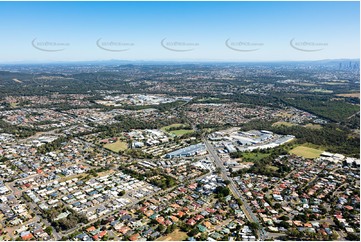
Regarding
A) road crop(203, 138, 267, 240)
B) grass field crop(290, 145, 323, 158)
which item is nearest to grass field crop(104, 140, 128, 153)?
road crop(203, 138, 267, 240)

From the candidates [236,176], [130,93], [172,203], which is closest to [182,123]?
[236,176]

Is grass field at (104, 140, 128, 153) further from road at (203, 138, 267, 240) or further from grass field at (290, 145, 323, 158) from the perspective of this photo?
grass field at (290, 145, 323, 158)

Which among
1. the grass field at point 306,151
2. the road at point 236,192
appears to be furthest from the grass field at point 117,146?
the grass field at point 306,151

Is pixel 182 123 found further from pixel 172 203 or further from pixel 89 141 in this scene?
pixel 172 203

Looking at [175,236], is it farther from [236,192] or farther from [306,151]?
[306,151]

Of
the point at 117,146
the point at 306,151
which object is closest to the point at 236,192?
the point at 306,151

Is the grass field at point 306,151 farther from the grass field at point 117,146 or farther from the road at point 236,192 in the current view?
the grass field at point 117,146
